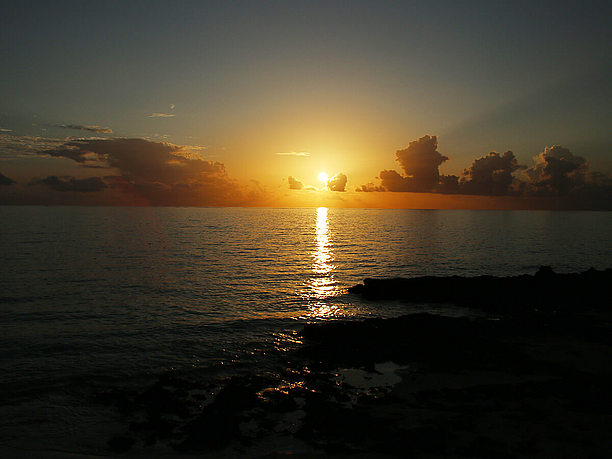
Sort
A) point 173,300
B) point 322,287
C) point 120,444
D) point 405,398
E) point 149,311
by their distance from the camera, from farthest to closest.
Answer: point 322,287
point 173,300
point 149,311
point 405,398
point 120,444

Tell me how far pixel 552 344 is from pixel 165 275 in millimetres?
40589

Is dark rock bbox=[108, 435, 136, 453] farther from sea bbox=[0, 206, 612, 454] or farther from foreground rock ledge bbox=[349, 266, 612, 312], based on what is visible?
foreground rock ledge bbox=[349, 266, 612, 312]

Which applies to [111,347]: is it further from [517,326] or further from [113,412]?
[517,326]

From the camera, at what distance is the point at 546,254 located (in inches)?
2788

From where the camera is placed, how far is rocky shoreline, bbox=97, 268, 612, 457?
480 inches

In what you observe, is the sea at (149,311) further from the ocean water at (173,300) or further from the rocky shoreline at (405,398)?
the rocky shoreline at (405,398)

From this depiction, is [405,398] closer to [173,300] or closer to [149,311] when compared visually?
[149,311]

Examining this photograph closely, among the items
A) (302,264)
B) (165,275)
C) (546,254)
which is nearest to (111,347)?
(165,275)

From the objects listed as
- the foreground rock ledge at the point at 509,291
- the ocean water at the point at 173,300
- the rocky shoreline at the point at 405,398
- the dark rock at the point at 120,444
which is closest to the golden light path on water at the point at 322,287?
the ocean water at the point at 173,300

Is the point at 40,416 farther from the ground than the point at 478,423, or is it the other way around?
the point at 478,423

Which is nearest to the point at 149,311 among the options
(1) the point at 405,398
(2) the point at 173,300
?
(2) the point at 173,300

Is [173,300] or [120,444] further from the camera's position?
[173,300]

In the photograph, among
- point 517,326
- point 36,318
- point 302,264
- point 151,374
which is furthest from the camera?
point 302,264

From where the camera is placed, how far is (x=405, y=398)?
1548 centimetres
